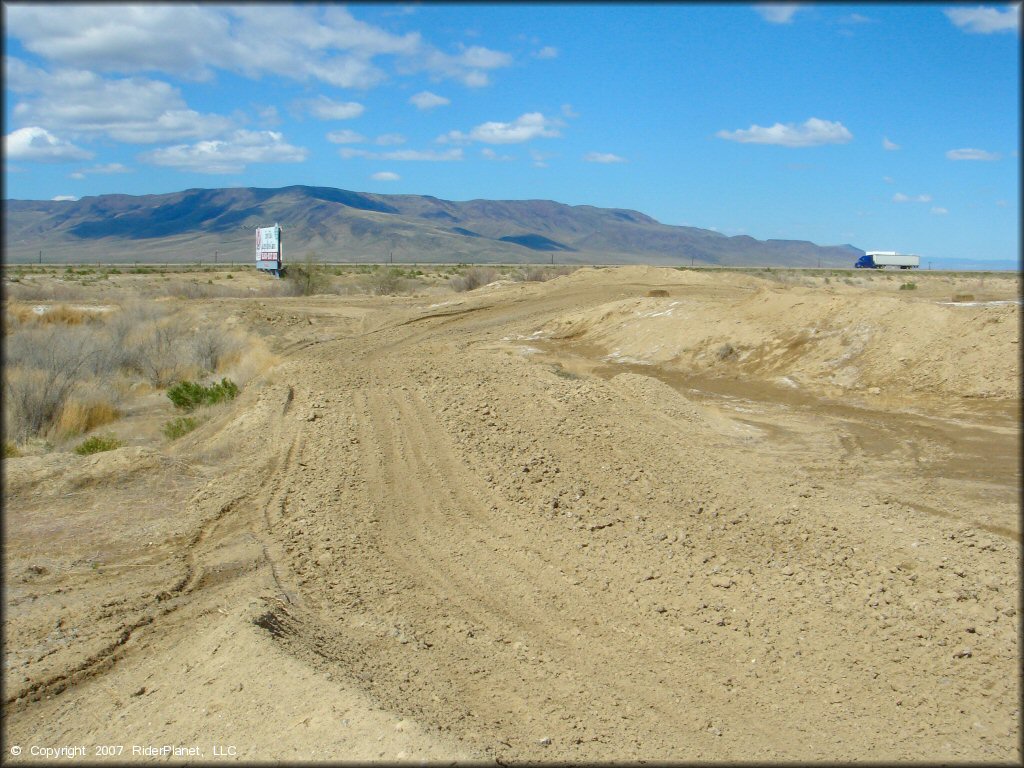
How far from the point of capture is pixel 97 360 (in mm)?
18938

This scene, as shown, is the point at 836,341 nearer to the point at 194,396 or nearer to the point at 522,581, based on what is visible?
the point at 194,396

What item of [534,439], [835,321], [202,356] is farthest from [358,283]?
[534,439]

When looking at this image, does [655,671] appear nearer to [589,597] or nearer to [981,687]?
[589,597]

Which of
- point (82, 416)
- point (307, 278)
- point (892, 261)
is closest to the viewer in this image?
point (82, 416)

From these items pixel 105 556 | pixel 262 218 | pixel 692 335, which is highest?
pixel 262 218

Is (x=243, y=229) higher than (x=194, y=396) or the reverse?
higher

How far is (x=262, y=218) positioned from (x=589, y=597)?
59.8m

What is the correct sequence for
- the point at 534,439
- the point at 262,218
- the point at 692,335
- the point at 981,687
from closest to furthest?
the point at 981,687
the point at 534,439
the point at 692,335
the point at 262,218

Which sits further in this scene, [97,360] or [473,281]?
[473,281]

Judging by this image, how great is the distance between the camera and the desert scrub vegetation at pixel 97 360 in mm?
Answer: 14594

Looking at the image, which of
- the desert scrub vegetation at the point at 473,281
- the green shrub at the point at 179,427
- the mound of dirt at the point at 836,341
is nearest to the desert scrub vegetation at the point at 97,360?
the green shrub at the point at 179,427

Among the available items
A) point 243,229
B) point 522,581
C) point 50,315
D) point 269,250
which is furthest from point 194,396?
point 243,229

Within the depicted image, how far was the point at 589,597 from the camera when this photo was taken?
7.64 metres

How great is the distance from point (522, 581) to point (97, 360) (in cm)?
1464
